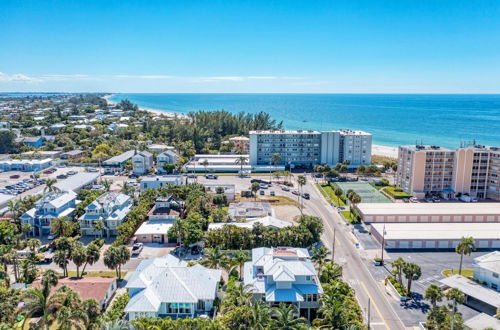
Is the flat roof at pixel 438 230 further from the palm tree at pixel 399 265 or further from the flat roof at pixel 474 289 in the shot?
the flat roof at pixel 474 289

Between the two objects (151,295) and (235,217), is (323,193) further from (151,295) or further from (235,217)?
(151,295)

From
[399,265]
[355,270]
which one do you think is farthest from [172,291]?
[399,265]

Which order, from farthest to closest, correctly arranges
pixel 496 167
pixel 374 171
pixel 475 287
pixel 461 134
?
pixel 461 134
pixel 374 171
pixel 496 167
pixel 475 287

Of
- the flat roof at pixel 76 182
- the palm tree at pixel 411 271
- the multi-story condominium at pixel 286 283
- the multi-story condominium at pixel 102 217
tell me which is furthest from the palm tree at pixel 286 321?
the flat roof at pixel 76 182

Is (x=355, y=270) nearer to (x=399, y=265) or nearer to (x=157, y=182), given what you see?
(x=399, y=265)

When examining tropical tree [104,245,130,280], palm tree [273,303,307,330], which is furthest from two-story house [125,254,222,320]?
palm tree [273,303,307,330]

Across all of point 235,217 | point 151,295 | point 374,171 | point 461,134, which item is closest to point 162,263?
point 151,295
